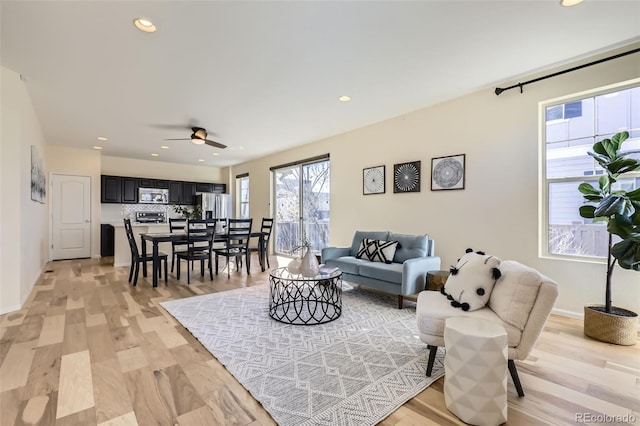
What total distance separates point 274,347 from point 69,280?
4345mm

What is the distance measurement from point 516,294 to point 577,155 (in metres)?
2.31

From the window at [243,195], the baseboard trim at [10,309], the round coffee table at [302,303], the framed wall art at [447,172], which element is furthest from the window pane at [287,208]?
the baseboard trim at [10,309]

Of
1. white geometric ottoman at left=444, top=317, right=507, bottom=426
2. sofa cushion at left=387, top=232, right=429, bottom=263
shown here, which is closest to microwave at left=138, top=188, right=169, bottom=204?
sofa cushion at left=387, top=232, right=429, bottom=263

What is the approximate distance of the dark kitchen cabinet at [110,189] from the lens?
745 cm

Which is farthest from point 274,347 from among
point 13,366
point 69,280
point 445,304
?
point 69,280

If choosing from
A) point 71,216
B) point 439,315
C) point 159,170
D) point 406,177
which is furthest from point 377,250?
point 159,170

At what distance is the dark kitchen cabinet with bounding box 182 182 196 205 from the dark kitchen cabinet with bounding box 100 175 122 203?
1621 millimetres

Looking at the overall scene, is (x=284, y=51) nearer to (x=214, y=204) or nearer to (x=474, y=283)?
(x=474, y=283)

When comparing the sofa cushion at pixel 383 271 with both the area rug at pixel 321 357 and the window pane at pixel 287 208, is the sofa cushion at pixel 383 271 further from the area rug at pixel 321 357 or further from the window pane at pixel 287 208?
the window pane at pixel 287 208

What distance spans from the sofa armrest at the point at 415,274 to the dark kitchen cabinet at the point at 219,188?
297 inches

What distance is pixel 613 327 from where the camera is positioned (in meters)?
2.50

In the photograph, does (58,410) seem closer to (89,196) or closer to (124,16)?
(124,16)

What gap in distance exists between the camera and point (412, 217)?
447 centimetres

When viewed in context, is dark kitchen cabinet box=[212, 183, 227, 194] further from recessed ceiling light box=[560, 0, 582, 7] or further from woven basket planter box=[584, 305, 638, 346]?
woven basket planter box=[584, 305, 638, 346]
